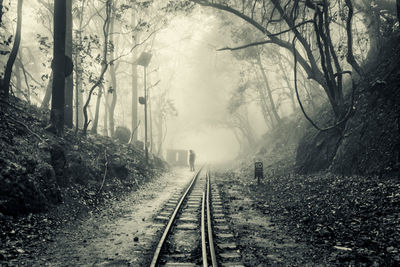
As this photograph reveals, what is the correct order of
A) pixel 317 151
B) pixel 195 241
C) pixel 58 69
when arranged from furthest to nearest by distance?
pixel 317 151, pixel 58 69, pixel 195 241

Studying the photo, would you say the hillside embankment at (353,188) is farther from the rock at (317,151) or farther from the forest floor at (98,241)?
the forest floor at (98,241)

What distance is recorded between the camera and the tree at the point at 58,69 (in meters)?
10.4

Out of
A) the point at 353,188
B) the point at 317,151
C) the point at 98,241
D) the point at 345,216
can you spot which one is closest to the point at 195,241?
the point at 98,241

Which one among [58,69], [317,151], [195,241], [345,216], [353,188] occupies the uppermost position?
[58,69]

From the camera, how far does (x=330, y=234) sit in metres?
6.00

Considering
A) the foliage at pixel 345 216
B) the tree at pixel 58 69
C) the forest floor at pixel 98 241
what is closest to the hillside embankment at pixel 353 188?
the foliage at pixel 345 216

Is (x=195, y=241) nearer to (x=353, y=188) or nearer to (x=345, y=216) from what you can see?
(x=345, y=216)

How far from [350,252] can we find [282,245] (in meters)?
1.29

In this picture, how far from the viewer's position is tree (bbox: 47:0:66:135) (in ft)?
34.1

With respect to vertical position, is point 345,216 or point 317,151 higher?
point 317,151

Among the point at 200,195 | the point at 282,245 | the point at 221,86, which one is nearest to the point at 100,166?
the point at 200,195

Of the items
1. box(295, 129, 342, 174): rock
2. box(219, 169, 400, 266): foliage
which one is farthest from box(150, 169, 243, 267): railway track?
box(295, 129, 342, 174): rock

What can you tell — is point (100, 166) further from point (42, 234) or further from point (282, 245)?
point (282, 245)

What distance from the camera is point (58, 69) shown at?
1040 cm
